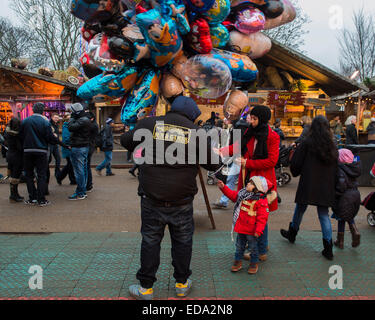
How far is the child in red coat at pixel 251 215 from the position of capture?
344cm

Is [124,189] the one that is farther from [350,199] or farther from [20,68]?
[20,68]

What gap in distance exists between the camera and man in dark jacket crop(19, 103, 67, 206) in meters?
6.37

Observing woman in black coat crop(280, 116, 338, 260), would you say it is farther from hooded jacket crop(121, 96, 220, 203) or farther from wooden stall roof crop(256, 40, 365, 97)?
wooden stall roof crop(256, 40, 365, 97)

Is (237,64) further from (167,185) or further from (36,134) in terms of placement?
(36,134)

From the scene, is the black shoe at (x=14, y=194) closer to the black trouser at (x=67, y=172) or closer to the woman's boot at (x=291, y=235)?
the black trouser at (x=67, y=172)

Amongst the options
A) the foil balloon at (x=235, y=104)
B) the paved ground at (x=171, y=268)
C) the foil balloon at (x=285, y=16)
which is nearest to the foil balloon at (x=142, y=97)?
the foil balloon at (x=235, y=104)

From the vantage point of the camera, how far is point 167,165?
2.90 metres

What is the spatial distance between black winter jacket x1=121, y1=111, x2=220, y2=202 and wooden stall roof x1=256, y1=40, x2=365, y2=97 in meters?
9.12

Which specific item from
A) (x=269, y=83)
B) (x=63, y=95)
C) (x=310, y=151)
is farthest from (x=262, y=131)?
(x=63, y=95)

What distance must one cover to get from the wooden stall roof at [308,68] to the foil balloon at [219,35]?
7338mm

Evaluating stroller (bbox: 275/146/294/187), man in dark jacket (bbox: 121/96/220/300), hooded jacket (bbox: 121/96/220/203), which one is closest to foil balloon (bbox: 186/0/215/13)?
man in dark jacket (bbox: 121/96/220/300)

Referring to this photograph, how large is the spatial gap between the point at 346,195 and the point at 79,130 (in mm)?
5134

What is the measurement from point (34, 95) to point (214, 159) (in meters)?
15.5

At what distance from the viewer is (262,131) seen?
3.79 meters
